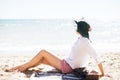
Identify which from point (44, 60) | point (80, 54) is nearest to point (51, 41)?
point (44, 60)

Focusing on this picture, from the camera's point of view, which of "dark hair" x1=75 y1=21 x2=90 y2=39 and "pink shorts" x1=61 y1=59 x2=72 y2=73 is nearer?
"dark hair" x1=75 y1=21 x2=90 y2=39

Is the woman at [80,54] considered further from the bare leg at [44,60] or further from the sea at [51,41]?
the sea at [51,41]

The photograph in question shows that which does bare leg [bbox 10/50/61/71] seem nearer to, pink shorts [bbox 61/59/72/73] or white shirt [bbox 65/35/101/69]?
pink shorts [bbox 61/59/72/73]

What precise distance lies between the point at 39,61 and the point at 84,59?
1219mm

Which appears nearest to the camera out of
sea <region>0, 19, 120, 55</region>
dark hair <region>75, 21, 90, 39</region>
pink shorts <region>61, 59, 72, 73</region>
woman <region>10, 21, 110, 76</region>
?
woman <region>10, 21, 110, 76</region>

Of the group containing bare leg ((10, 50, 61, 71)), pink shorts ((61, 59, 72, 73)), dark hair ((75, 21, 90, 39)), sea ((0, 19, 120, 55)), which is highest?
sea ((0, 19, 120, 55))

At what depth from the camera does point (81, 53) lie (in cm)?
551

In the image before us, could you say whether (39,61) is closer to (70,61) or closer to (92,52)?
(70,61)

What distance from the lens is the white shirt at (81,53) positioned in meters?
5.36

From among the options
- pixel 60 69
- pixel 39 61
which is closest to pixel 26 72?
pixel 39 61

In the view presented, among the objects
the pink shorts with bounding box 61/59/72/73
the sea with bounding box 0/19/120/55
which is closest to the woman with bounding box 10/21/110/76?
the pink shorts with bounding box 61/59/72/73

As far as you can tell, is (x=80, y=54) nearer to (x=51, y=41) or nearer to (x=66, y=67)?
(x=66, y=67)

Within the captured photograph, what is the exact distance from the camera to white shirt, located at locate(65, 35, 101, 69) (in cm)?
536

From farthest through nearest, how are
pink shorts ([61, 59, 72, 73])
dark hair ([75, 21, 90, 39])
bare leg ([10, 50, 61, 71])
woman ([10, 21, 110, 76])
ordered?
1. bare leg ([10, 50, 61, 71])
2. pink shorts ([61, 59, 72, 73])
3. dark hair ([75, 21, 90, 39])
4. woman ([10, 21, 110, 76])
